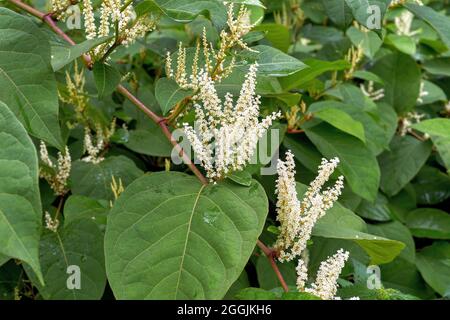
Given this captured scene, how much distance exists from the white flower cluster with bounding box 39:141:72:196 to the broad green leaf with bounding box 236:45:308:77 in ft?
1.41

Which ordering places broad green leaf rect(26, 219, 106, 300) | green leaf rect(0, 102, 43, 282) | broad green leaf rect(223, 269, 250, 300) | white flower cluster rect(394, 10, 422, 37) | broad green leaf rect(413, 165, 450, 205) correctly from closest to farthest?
green leaf rect(0, 102, 43, 282)
broad green leaf rect(26, 219, 106, 300)
broad green leaf rect(223, 269, 250, 300)
broad green leaf rect(413, 165, 450, 205)
white flower cluster rect(394, 10, 422, 37)

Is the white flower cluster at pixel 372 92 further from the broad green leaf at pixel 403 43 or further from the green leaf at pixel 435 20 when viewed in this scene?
the green leaf at pixel 435 20

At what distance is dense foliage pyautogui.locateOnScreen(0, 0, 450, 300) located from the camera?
2.93 ft

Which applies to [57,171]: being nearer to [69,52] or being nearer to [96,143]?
[96,143]

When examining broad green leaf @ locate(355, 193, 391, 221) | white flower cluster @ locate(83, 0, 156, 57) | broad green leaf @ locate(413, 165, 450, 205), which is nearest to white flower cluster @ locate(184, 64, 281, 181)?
white flower cluster @ locate(83, 0, 156, 57)

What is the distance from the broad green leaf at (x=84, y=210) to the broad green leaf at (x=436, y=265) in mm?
813

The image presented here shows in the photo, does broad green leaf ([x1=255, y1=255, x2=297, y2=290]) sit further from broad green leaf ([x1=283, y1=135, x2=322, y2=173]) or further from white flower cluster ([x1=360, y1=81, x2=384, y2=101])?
white flower cluster ([x1=360, y1=81, x2=384, y2=101])

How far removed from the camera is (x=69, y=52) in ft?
3.39

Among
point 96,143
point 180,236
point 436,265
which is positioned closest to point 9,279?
point 96,143

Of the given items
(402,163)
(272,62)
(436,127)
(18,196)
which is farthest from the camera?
(402,163)

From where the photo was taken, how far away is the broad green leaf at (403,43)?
6.30 feet

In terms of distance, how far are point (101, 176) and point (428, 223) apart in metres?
0.89

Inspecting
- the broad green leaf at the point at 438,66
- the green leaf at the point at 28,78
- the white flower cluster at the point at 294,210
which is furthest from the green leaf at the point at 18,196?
the broad green leaf at the point at 438,66
